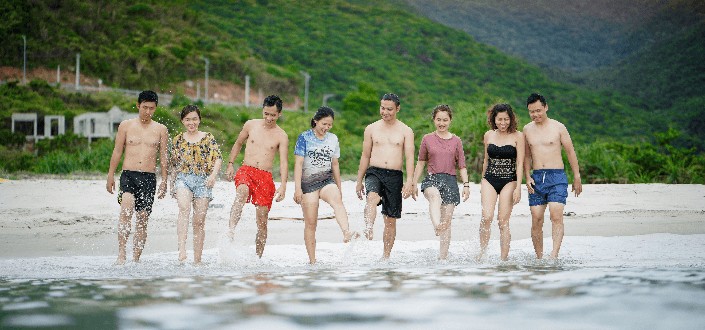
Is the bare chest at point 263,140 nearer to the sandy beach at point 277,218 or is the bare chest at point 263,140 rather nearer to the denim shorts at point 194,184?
the denim shorts at point 194,184

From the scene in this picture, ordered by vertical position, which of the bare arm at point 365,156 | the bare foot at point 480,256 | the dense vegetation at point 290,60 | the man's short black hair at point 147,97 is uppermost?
the dense vegetation at point 290,60

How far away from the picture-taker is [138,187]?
22.9 ft

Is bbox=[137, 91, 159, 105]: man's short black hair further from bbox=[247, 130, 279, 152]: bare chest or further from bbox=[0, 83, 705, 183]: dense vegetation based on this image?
bbox=[0, 83, 705, 183]: dense vegetation

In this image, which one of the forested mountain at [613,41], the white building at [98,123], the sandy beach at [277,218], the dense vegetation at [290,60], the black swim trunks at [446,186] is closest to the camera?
the black swim trunks at [446,186]

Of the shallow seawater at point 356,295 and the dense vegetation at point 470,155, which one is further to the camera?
the dense vegetation at point 470,155

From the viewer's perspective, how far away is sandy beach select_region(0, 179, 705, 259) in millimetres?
8914

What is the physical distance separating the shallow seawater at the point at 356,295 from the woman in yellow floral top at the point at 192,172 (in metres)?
0.32

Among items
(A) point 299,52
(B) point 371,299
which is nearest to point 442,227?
(B) point 371,299

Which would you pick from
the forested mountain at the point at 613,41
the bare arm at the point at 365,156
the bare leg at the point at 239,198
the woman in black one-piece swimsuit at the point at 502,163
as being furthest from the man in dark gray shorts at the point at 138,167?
the forested mountain at the point at 613,41

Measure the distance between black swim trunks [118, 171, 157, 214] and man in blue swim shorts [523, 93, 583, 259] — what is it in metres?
3.18

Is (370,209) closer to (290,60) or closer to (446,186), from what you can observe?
(446,186)

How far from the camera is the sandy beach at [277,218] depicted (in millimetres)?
8914

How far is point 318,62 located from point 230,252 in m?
56.3

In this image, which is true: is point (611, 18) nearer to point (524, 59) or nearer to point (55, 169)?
point (524, 59)
